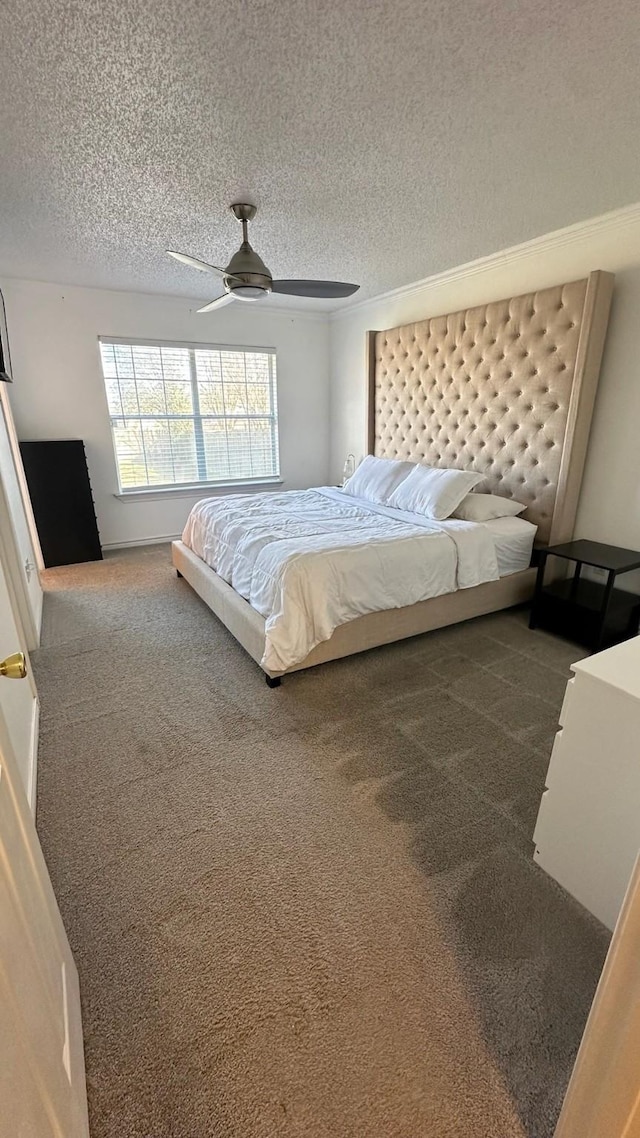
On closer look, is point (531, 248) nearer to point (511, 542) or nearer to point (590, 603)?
point (511, 542)

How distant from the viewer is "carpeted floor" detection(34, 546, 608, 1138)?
103 centimetres

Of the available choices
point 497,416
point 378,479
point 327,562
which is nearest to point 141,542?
point 378,479

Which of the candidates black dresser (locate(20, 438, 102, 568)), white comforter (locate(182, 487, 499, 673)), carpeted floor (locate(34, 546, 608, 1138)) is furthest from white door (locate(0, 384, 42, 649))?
white comforter (locate(182, 487, 499, 673))

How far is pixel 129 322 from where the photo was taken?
448 cm

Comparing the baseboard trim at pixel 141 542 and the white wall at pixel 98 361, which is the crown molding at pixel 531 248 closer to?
the white wall at pixel 98 361

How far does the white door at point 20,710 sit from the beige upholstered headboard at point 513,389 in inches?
128

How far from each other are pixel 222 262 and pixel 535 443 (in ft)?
8.92

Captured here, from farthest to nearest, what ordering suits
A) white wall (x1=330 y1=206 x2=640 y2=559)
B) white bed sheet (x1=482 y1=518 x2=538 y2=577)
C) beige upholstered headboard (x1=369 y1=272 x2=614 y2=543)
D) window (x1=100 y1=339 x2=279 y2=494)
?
window (x1=100 y1=339 x2=279 y2=494), white bed sheet (x1=482 y1=518 x2=538 y2=577), beige upholstered headboard (x1=369 y1=272 x2=614 y2=543), white wall (x1=330 y1=206 x2=640 y2=559)

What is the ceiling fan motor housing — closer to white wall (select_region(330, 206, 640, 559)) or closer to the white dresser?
white wall (select_region(330, 206, 640, 559))

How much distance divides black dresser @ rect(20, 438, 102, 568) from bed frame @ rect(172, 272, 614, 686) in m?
1.24

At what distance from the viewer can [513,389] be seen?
338 cm

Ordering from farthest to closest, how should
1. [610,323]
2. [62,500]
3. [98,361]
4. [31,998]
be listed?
[98,361] < [62,500] < [610,323] < [31,998]

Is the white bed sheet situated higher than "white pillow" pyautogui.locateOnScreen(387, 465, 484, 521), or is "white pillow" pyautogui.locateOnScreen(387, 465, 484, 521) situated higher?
"white pillow" pyautogui.locateOnScreen(387, 465, 484, 521)

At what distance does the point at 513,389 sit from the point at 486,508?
884 millimetres
